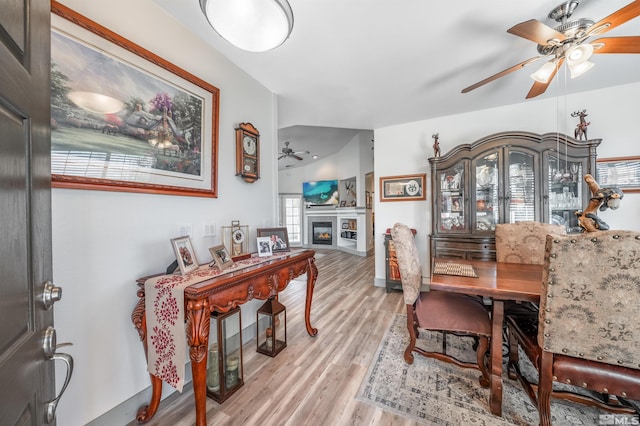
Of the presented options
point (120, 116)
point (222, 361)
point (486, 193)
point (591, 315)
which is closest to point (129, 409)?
point (222, 361)

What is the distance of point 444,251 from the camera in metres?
3.08

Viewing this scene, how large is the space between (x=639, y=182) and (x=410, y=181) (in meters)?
2.35

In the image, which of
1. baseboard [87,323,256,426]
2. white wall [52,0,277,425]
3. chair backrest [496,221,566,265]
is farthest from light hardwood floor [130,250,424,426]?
chair backrest [496,221,566,265]

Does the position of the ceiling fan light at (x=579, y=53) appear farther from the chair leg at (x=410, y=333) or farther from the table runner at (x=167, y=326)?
the table runner at (x=167, y=326)

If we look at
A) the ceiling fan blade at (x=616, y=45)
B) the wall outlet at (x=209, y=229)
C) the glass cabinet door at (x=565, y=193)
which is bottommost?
the wall outlet at (x=209, y=229)

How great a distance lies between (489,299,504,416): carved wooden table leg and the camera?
4.71ft

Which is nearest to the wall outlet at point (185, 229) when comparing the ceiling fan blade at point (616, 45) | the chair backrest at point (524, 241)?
the chair backrest at point (524, 241)

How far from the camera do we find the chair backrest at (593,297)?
3.30 ft

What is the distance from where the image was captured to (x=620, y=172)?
2648 millimetres

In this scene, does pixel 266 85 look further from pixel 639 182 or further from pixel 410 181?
pixel 639 182

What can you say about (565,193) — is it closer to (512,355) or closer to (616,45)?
(616,45)

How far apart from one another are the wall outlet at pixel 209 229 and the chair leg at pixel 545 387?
2178mm

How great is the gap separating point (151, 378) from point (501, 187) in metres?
3.74

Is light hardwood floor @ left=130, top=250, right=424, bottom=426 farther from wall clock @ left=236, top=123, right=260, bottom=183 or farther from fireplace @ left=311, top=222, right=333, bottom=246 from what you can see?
fireplace @ left=311, top=222, right=333, bottom=246
